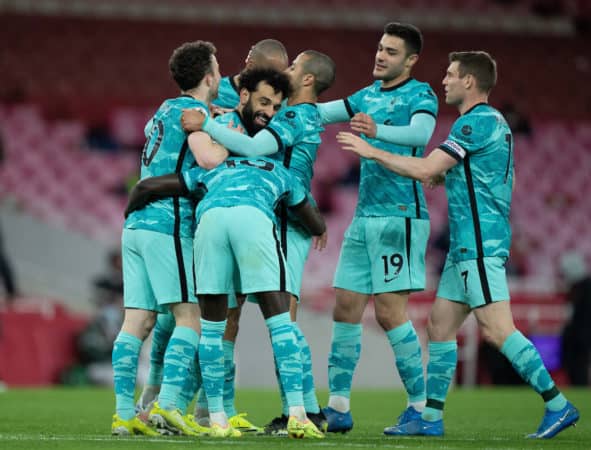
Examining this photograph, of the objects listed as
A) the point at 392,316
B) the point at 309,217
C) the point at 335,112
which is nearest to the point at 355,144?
the point at 309,217

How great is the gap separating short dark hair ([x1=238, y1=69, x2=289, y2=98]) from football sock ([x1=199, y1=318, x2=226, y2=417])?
123 centimetres

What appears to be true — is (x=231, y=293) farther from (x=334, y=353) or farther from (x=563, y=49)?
(x=563, y=49)

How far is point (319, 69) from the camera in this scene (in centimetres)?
668

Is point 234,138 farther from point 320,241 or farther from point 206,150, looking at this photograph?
point 320,241

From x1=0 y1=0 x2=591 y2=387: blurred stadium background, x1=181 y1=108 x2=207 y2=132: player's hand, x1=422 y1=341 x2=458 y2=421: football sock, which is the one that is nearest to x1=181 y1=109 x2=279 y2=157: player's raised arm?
x1=181 y1=108 x2=207 y2=132: player's hand

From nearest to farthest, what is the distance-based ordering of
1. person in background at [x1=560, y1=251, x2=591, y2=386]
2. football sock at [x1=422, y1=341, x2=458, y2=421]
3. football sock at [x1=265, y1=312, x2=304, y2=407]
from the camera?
football sock at [x1=265, y1=312, x2=304, y2=407] → football sock at [x1=422, y1=341, x2=458, y2=421] → person in background at [x1=560, y1=251, x2=591, y2=386]

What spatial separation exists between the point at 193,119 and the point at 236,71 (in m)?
12.6

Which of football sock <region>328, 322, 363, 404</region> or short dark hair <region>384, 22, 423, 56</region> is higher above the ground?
short dark hair <region>384, 22, 423, 56</region>

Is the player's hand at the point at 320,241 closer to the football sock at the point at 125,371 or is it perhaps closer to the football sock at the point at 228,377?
the football sock at the point at 228,377

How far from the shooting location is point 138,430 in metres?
6.01

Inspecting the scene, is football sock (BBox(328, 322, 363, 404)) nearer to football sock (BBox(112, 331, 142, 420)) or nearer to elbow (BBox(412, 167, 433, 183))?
elbow (BBox(412, 167, 433, 183))

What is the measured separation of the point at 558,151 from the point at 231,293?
1434 centimetres

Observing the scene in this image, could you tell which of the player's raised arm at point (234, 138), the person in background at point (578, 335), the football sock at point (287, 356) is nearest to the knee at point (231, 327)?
the football sock at point (287, 356)

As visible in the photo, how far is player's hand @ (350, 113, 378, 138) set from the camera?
626 cm
